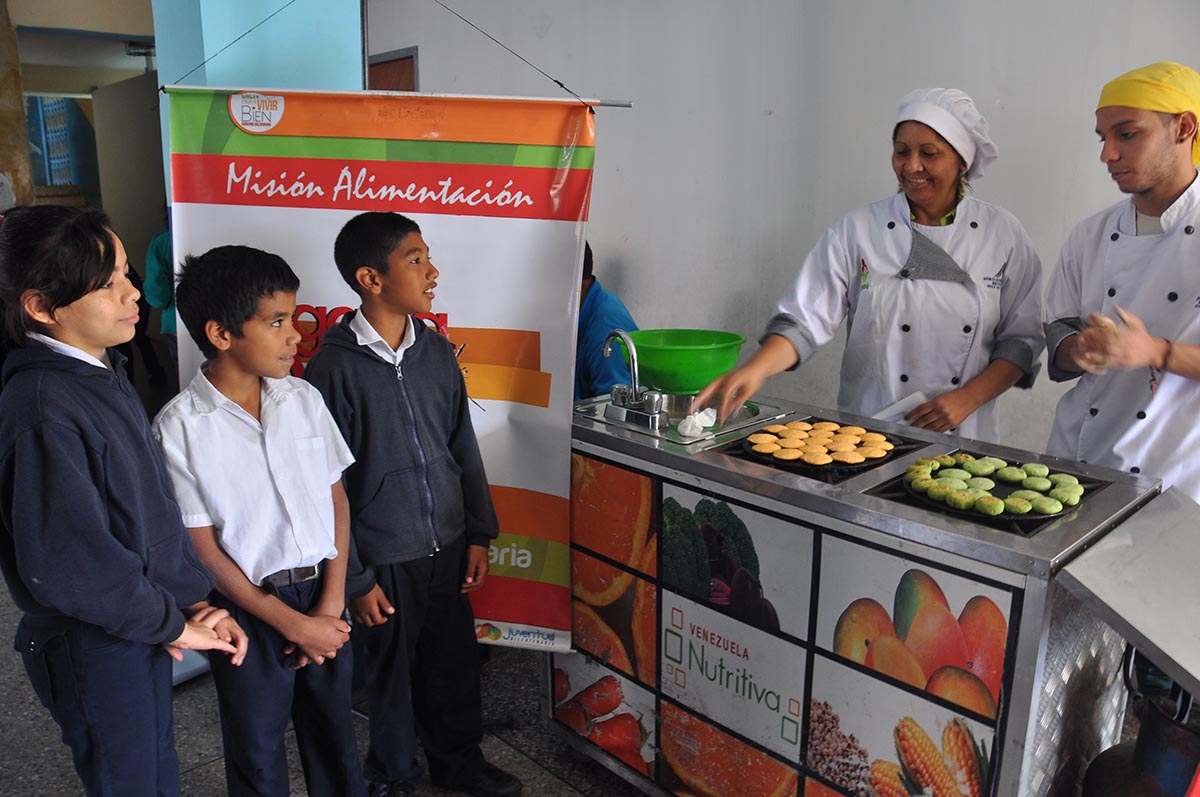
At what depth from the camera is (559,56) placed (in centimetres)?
400

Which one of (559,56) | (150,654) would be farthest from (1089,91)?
(150,654)

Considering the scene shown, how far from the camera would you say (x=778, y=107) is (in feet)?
10.5

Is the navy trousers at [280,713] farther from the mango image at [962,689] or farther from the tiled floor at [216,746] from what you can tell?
the mango image at [962,689]

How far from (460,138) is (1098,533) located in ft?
5.16

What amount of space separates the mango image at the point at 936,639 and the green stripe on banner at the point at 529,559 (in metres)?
0.91

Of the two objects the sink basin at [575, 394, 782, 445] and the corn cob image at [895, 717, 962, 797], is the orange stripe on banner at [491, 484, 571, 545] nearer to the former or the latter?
the sink basin at [575, 394, 782, 445]

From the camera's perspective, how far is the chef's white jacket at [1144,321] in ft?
5.87

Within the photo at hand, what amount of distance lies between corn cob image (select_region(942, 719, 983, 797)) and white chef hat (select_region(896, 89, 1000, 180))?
133 cm

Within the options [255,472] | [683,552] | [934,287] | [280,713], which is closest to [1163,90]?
[934,287]

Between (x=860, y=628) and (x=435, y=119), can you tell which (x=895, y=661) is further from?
(x=435, y=119)

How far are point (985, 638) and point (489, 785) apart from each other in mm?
1306

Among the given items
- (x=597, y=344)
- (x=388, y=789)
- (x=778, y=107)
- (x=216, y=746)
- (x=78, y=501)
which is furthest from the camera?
(x=778, y=107)

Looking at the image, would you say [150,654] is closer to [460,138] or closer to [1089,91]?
[460,138]

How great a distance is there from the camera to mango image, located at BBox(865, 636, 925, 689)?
1.45 m
